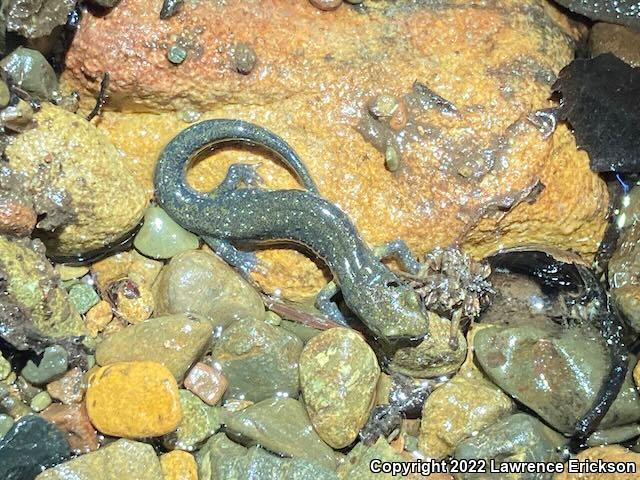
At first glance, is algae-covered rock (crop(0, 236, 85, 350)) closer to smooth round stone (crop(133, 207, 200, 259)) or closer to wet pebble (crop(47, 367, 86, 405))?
wet pebble (crop(47, 367, 86, 405))

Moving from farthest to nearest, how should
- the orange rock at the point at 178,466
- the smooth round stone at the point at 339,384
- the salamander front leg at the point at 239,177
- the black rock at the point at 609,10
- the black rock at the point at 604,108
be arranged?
the black rock at the point at 609,10, the salamander front leg at the point at 239,177, the black rock at the point at 604,108, the smooth round stone at the point at 339,384, the orange rock at the point at 178,466

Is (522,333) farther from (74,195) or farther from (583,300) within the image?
(74,195)

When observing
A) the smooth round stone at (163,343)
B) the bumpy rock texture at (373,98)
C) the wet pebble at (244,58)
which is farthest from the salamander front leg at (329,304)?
the wet pebble at (244,58)

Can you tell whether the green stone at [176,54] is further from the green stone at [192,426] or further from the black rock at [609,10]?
the black rock at [609,10]

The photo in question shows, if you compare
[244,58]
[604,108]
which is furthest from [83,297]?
[604,108]

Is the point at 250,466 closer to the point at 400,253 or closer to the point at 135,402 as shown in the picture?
the point at 135,402

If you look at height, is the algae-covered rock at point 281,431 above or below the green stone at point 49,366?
below
